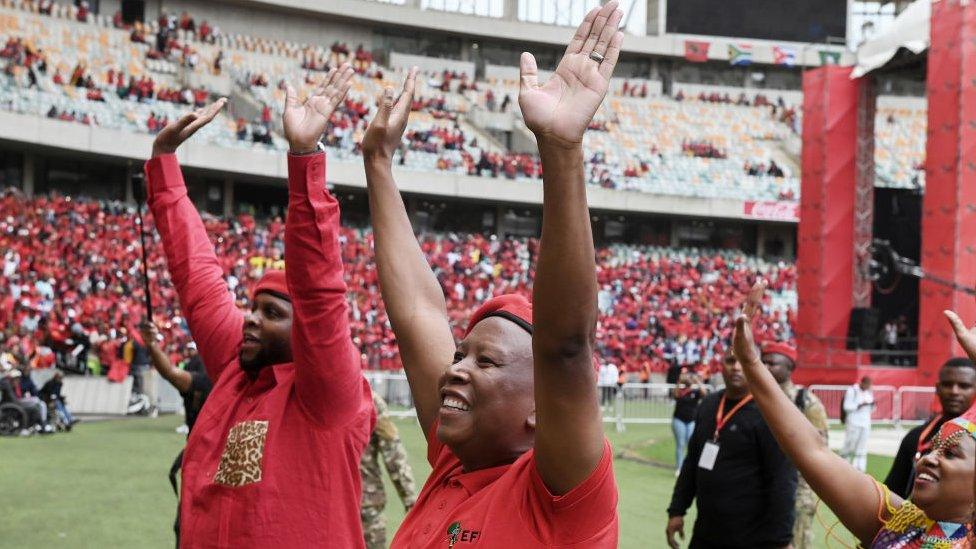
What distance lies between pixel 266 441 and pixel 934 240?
20578mm

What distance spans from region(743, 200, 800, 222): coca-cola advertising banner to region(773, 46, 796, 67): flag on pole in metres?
10.0

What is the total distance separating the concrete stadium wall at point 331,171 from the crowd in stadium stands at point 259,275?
178cm

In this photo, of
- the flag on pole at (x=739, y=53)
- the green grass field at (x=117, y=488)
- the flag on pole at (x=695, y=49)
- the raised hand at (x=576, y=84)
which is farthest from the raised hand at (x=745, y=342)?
the flag on pole at (x=739, y=53)

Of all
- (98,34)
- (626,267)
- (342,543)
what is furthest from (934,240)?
(98,34)

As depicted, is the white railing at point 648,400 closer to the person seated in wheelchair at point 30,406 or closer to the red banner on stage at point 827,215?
the red banner on stage at point 827,215

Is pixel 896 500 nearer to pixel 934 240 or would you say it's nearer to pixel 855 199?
pixel 934 240

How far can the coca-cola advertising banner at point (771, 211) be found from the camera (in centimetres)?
4309

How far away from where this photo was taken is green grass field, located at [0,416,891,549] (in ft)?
29.2

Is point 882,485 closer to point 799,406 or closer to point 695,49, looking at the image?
point 799,406

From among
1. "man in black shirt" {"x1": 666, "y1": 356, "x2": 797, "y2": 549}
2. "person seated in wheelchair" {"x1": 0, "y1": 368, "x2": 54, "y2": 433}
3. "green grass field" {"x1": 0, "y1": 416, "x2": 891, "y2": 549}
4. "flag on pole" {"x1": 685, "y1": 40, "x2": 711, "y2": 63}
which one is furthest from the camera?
"flag on pole" {"x1": 685, "y1": 40, "x2": 711, "y2": 63}

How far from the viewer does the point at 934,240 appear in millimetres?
21844

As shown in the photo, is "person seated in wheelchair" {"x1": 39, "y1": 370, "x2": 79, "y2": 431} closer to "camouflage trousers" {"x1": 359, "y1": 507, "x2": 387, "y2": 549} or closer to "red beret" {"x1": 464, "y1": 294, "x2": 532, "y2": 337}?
"camouflage trousers" {"x1": 359, "y1": 507, "x2": 387, "y2": 549}

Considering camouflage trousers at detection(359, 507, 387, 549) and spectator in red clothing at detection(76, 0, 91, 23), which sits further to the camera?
spectator in red clothing at detection(76, 0, 91, 23)

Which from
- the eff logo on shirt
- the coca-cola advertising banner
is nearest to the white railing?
the eff logo on shirt
